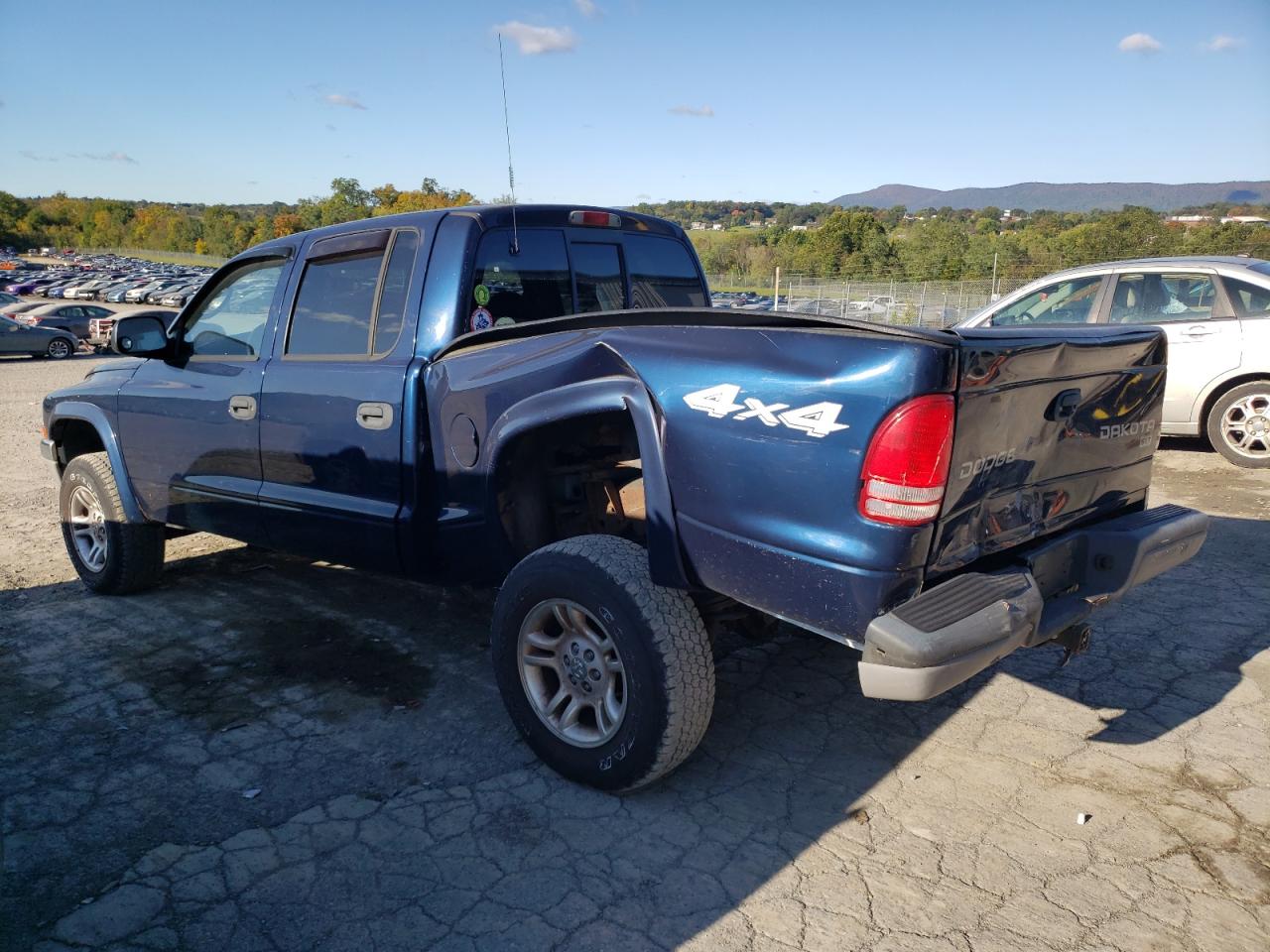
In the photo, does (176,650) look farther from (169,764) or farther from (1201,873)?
(1201,873)

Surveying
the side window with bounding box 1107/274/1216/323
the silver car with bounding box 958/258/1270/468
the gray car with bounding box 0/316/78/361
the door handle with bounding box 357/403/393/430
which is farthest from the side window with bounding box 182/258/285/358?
the gray car with bounding box 0/316/78/361

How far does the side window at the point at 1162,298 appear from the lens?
8.05 metres

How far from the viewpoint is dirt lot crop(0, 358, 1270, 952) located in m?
2.49

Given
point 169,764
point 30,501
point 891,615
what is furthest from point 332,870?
point 30,501

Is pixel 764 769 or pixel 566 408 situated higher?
pixel 566 408

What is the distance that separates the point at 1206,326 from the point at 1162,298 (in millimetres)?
492

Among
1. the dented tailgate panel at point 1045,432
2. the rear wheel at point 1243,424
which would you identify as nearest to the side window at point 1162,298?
the rear wheel at point 1243,424

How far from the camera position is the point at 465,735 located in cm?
355

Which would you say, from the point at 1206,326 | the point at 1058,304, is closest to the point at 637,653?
the point at 1206,326

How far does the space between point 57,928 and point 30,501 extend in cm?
646

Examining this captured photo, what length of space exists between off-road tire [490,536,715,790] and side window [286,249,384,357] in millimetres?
1518

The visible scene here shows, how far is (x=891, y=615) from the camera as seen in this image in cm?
237

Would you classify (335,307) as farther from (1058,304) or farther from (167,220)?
(167,220)

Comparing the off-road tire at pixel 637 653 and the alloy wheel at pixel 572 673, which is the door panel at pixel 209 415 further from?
the off-road tire at pixel 637 653
